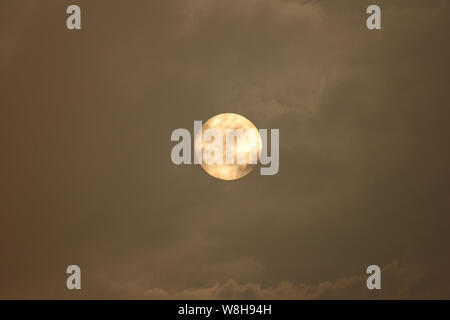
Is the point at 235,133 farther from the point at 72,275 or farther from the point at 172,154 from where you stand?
the point at 72,275

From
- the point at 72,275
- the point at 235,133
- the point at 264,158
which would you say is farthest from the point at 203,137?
the point at 72,275

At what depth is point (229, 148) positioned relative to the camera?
16.8 m

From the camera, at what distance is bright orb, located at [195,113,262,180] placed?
1684cm

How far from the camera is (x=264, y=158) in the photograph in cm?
1767

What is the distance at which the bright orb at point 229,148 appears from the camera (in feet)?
55.3

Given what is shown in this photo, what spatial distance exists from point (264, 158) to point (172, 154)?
3.72 m
